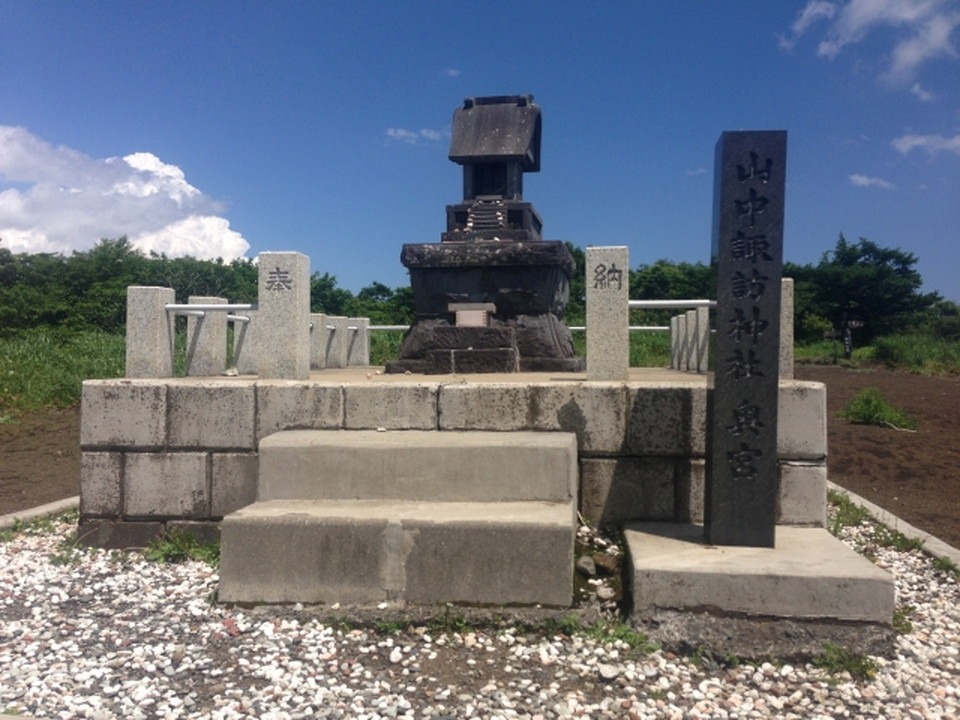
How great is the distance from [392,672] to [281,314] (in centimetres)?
273

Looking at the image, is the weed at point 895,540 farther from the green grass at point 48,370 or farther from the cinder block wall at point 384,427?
the green grass at point 48,370

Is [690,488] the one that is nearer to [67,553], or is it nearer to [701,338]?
[701,338]

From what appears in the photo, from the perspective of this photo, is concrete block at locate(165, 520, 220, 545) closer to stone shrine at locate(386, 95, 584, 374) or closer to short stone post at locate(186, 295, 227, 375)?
short stone post at locate(186, 295, 227, 375)

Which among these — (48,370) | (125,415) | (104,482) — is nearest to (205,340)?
(125,415)

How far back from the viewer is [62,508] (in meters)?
6.60

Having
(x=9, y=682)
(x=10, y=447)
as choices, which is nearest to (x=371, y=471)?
(x=9, y=682)

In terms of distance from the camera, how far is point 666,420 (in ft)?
15.5

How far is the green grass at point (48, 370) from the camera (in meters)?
12.4

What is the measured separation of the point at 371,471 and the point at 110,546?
2153 millimetres

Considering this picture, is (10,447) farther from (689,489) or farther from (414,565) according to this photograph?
(689,489)

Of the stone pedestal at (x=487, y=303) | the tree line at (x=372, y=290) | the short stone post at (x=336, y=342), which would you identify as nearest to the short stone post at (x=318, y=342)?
the short stone post at (x=336, y=342)

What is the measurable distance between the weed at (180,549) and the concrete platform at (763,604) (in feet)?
8.99

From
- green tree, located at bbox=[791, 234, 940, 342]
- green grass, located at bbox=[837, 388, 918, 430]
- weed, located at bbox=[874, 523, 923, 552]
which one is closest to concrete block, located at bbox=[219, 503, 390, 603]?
weed, located at bbox=[874, 523, 923, 552]

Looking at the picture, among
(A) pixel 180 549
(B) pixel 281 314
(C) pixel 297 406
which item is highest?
(B) pixel 281 314
